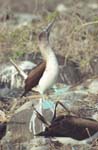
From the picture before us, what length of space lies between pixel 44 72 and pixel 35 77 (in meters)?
0.24

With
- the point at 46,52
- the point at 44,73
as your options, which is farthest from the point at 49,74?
the point at 46,52

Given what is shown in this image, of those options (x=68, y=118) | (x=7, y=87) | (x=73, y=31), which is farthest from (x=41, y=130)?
(x=73, y=31)

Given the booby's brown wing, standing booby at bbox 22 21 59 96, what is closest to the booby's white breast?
standing booby at bbox 22 21 59 96

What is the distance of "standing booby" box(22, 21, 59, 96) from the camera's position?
8.75 meters

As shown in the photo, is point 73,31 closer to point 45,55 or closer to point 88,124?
point 45,55

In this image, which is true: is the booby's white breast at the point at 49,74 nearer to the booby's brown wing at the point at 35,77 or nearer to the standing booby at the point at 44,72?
the standing booby at the point at 44,72

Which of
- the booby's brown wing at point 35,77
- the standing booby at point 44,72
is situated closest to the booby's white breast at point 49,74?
the standing booby at point 44,72

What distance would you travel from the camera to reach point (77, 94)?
10.1 metres

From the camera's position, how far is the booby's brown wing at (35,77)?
8984 mm

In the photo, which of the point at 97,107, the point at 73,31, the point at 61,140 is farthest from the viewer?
the point at 73,31

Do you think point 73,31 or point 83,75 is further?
point 73,31

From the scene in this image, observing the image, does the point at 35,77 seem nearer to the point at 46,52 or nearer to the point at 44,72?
the point at 44,72

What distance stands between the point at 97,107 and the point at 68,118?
4.12 feet

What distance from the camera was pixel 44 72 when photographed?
29.2ft
